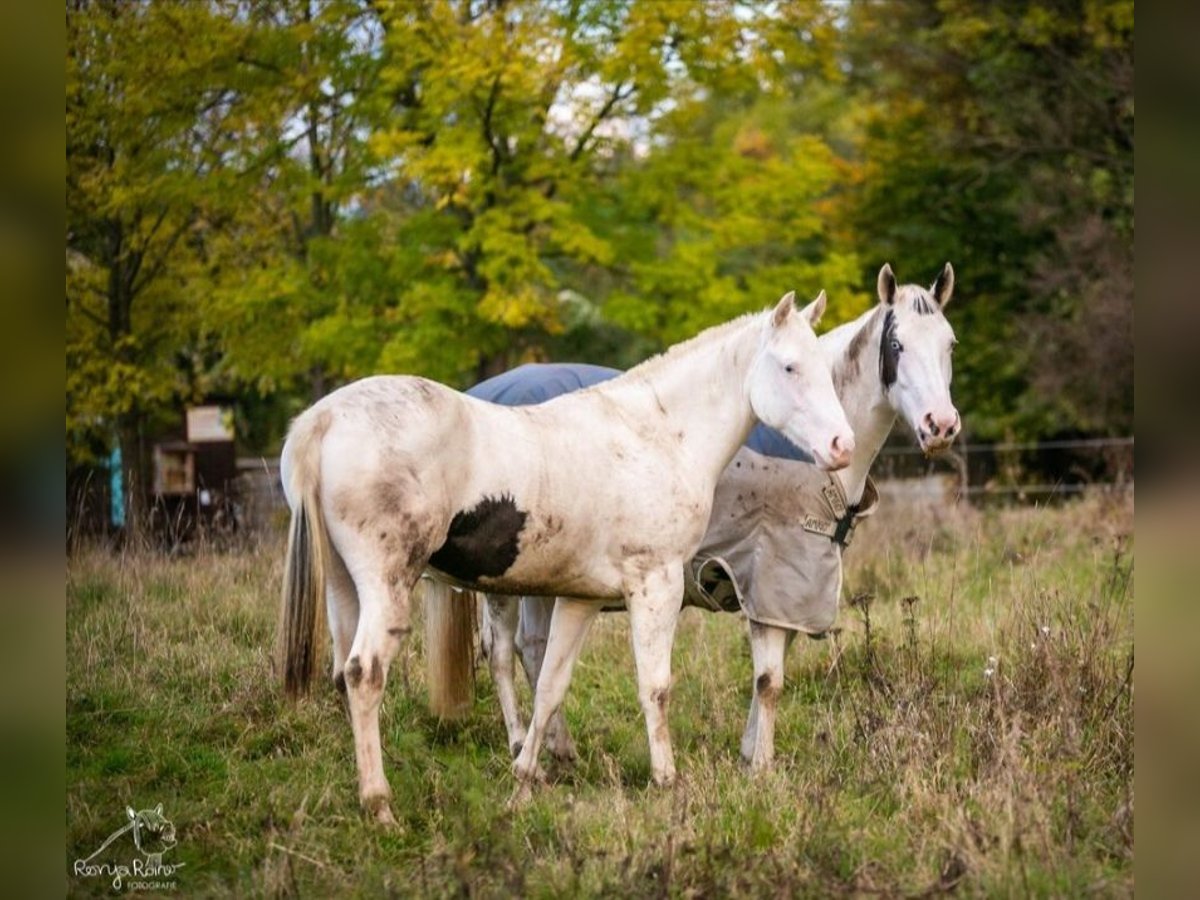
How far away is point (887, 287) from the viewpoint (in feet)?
18.9

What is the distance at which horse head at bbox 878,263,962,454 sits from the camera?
5512 millimetres

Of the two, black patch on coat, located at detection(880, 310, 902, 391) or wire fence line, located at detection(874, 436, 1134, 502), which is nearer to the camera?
black patch on coat, located at detection(880, 310, 902, 391)

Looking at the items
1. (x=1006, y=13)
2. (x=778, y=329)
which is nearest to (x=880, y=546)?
(x=778, y=329)

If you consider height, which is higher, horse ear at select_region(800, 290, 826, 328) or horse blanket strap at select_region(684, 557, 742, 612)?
horse ear at select_region(800, 290, 826, 328)

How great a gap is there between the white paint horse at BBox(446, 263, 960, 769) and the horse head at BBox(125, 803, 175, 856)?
5.41ft

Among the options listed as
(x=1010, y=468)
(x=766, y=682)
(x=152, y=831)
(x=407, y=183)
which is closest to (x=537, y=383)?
(x=766, y=682)

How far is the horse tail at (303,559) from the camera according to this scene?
446 cm

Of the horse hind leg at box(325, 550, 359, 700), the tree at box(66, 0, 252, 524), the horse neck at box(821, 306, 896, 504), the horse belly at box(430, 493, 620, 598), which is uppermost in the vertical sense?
the tree at box(66, 0, 252, 524)

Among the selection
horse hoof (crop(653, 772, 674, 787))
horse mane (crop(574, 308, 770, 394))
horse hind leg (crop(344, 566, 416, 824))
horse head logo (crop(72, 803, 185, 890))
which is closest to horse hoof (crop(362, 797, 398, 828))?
horse hind leg (crop(344, 566, 416, 824))

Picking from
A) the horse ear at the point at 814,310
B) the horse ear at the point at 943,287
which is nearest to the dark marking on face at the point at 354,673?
the horse ear at the point at 814,310

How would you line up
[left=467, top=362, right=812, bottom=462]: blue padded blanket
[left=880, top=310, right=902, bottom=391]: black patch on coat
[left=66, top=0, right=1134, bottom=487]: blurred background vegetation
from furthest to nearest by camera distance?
[left=66, top=0, right=1134, bottom=487]: blurred background vegetation, [left=467, top=362, right=812, bottom=462]: blue padded blanket, [left=880, top=310, right=902, bottom=391]: black patch on coat

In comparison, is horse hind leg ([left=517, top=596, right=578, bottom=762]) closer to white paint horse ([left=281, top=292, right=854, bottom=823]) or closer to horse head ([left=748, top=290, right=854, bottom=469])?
white paint horse ([left=281, top=292, right=854, bottom=823])

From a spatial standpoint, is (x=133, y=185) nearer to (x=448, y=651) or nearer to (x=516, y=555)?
(x=448, y=651)

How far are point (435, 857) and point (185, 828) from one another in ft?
3.73
